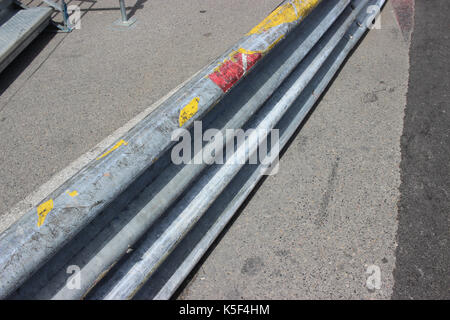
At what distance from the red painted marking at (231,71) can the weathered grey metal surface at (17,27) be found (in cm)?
356

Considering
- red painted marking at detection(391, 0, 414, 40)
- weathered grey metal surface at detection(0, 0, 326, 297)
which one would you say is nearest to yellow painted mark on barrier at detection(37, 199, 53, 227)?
weathered grey metal surface at detection(0, 0, 326, 297)

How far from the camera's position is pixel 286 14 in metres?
2.70

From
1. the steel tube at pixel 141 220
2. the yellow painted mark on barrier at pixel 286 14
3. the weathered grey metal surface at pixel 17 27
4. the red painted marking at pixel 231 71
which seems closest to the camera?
the steel tube at pixel 141 220

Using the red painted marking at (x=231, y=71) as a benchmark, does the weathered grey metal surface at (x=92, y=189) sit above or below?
below

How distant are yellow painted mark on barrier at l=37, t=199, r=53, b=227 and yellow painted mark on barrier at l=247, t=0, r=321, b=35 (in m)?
1.74

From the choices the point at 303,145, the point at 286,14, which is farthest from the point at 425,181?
the point at 286,14

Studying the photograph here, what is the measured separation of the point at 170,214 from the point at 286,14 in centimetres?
172

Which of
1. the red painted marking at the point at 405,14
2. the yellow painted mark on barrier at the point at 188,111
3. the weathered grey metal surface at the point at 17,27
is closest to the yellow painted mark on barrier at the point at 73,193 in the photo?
the yellow painted mark on barrier at the point at 188,111

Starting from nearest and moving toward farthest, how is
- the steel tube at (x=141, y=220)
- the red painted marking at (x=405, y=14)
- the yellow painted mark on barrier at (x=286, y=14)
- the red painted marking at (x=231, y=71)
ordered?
1. the steel tube at (x=141, y=220)
2. the red painted marking at (x=231, y=71)
3. the yellow painted mark on barrier at (x=286, y=14)
4. the red painted marking at (x=405, y=14)

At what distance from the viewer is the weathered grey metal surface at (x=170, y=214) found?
Answer: 1646 millimetres

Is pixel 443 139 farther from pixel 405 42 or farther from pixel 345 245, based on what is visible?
pixel 405 42

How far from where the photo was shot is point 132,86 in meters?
4.16

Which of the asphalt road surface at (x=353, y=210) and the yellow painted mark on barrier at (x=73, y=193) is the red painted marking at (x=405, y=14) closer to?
the asphalt road surface at (x=353, y=210)
